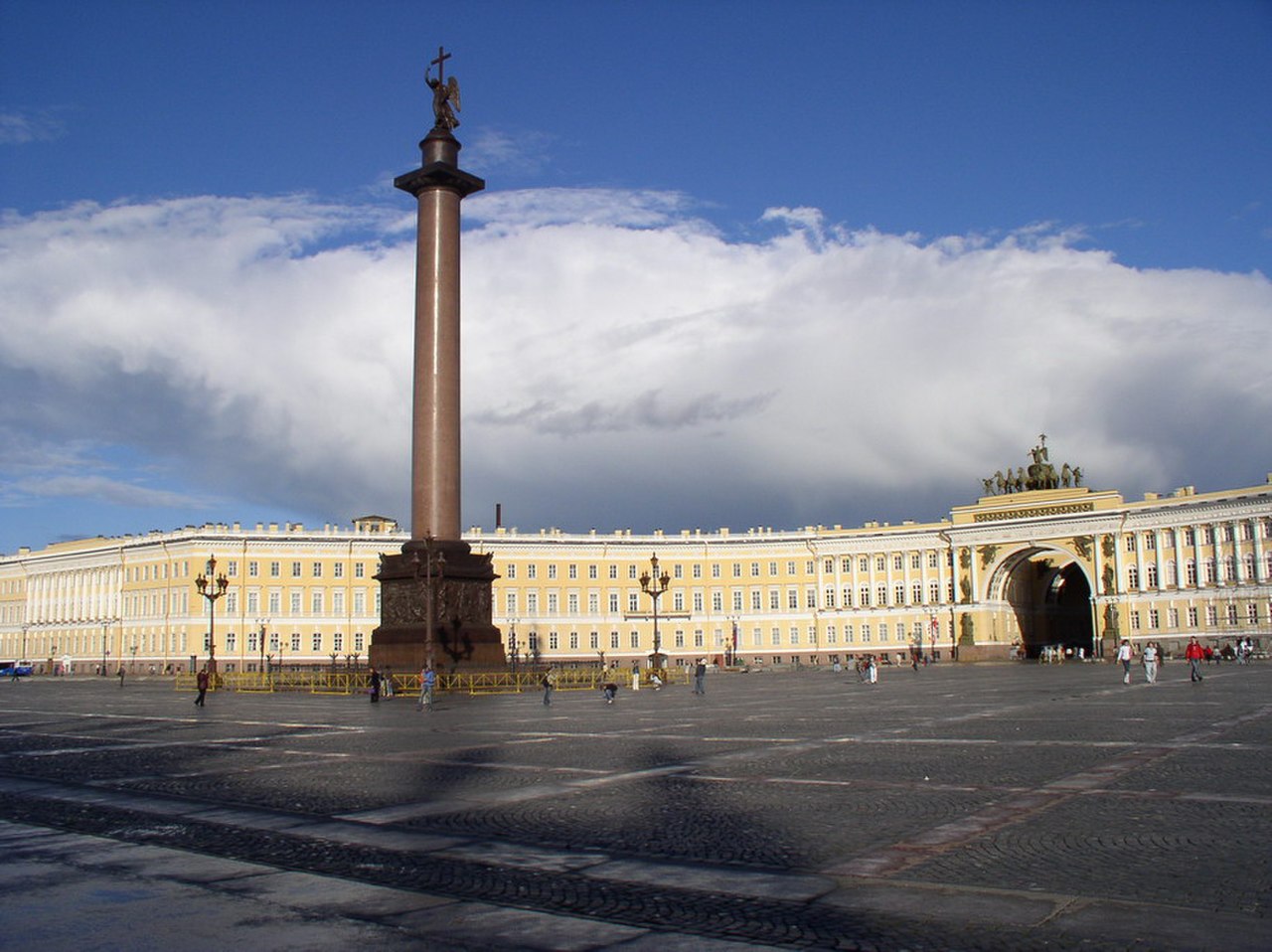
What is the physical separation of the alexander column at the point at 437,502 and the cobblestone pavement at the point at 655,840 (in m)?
20.8

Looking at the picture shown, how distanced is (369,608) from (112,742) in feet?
270

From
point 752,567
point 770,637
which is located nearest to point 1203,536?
point 770,637

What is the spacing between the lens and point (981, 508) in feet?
367

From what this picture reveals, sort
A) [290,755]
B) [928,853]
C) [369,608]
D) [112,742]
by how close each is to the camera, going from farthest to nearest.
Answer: [369,608] → [112,742] → [290,755] → [928,853]

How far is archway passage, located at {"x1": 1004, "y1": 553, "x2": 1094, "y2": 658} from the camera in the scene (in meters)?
114

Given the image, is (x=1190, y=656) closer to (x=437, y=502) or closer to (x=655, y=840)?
(x=437, y=502)

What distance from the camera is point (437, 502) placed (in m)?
45.9

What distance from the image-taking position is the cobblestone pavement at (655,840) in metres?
8.03

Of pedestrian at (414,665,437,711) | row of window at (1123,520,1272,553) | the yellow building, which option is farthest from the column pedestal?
row of window at (1123,520,1272,553)

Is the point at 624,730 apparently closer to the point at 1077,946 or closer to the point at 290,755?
the point at 290,755

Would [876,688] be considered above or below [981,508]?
below

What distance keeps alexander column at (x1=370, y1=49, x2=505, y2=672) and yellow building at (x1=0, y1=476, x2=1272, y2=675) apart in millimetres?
52750

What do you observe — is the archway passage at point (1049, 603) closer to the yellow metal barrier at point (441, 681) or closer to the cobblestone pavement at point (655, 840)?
the yellow metal barrier at point (441, 681)

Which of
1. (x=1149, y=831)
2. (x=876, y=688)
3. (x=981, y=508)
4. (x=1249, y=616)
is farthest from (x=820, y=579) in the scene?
(x=1149, y=831)
